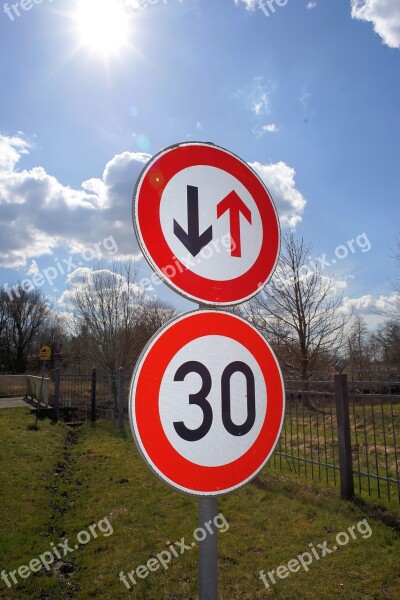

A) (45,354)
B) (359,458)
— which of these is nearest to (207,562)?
(359,458)

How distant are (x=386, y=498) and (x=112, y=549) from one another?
3.82 meters

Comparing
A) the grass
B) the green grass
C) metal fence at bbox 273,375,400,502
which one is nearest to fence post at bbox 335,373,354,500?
metal fence at bbox 273,375,400,502

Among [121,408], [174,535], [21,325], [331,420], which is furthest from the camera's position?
[21,325]

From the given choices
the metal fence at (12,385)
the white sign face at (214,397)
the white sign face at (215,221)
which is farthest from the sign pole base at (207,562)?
the metal fence at (12,385)

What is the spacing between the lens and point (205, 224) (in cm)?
163

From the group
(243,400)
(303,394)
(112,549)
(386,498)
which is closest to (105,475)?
(112,549)

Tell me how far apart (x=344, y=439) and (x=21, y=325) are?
186ft

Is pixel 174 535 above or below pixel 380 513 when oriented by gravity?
below

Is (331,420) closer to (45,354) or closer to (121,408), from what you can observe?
(121,408)

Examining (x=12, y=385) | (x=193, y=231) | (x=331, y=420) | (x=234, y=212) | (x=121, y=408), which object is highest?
(x=234, y=212)

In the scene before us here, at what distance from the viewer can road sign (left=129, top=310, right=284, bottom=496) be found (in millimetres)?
1333

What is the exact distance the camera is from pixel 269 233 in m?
1.86

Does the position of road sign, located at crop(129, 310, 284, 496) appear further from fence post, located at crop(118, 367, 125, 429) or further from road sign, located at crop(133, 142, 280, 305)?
fence post, located at crop(118, 367, 125, 429)

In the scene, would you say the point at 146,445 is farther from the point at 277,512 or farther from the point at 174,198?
the point at 277,512
